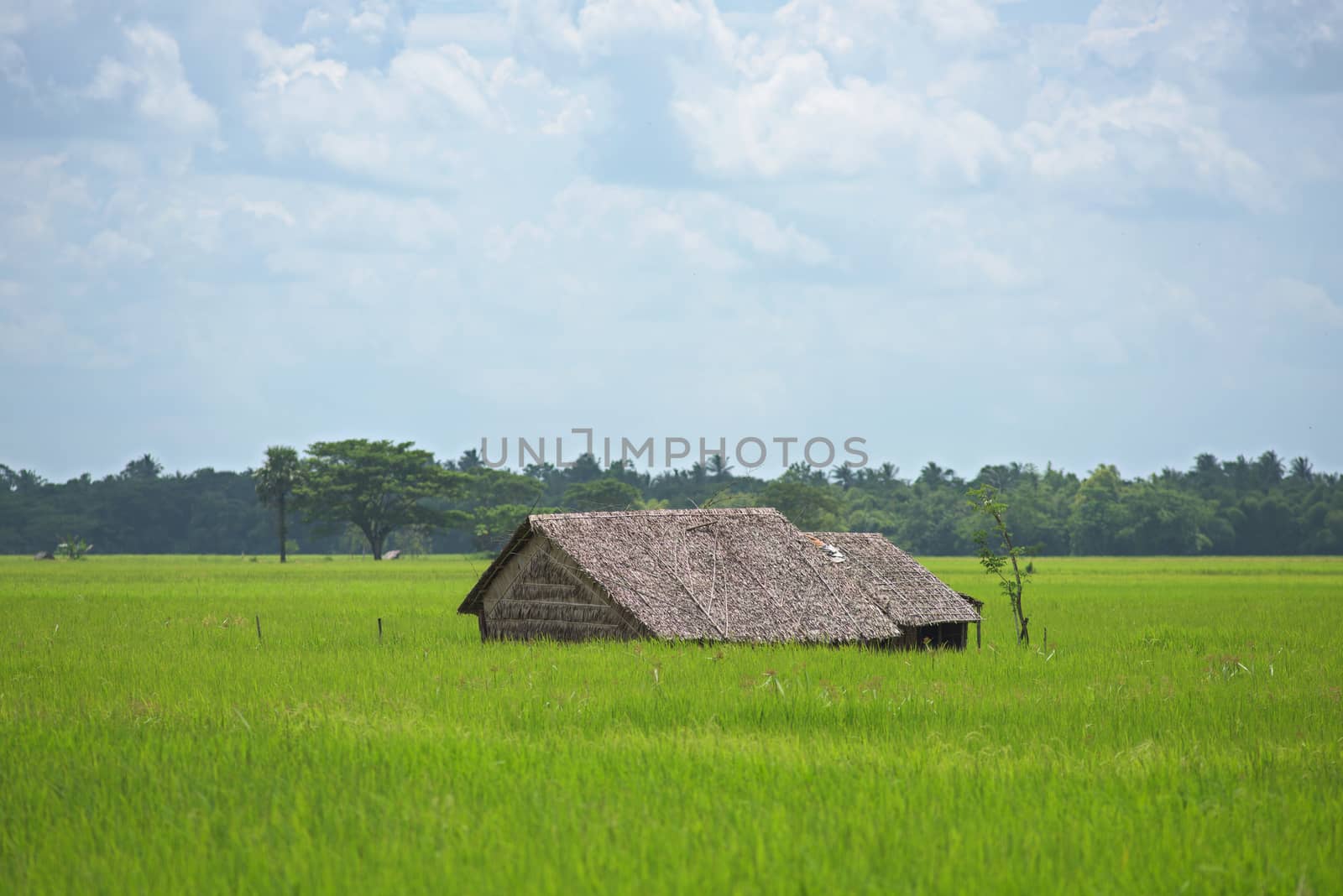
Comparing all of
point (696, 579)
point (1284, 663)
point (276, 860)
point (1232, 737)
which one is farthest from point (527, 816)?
point (1284, 663)

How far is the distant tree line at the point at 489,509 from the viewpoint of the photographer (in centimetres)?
6781

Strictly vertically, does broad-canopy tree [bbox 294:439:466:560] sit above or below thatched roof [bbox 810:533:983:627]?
above

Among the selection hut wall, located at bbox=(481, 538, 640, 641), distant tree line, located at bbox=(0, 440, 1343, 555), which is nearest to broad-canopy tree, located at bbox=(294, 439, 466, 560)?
distant tree line, located at bbox=(0, 440, 1343, 555)

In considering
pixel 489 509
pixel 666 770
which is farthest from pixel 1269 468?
pixel 666 770

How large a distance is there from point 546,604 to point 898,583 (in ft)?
15.6

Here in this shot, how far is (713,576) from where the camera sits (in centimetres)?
1577

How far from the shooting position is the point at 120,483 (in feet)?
304

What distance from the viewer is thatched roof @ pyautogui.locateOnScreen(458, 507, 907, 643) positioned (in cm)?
1498

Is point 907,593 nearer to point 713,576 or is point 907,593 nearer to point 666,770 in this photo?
point 713,576

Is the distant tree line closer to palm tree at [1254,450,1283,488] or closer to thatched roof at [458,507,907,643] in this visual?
palm tree at [1254,450,1283,488]

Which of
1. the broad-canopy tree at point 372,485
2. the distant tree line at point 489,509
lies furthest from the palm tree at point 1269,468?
the broad-canopy tree at point 372,485

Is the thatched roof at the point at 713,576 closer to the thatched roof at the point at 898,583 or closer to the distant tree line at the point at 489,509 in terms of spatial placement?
the thatched roof at the point at 898,583

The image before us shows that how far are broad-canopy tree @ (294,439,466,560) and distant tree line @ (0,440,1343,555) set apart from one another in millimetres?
91

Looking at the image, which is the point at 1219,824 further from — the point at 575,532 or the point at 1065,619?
the point at 1065,619
